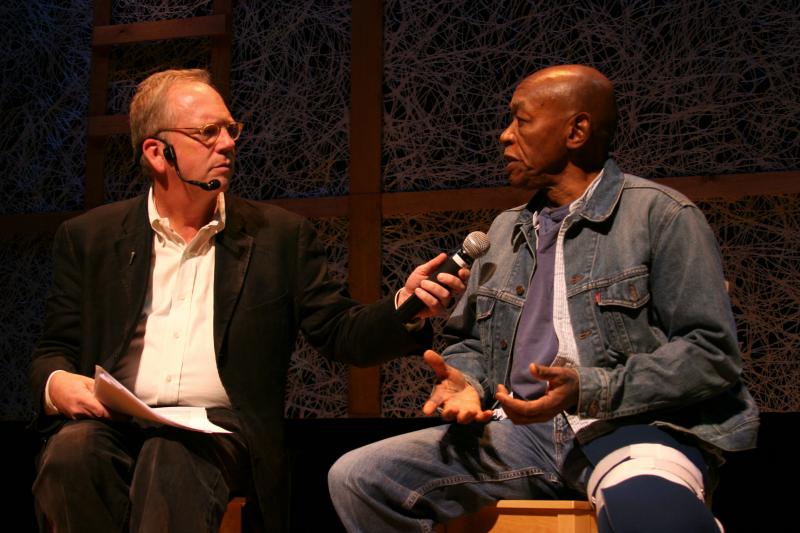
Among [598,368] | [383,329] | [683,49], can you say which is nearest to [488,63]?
[683,49]

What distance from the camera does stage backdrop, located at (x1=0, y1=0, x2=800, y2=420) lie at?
3.53 metres

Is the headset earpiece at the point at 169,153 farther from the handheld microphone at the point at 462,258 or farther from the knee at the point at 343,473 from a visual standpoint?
the knee at the point at 343,473

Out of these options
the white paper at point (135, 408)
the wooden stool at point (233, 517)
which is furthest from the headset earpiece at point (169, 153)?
the wooden stool at point (233, 517)

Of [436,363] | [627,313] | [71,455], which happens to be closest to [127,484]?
[71,455]

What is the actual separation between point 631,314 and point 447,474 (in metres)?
0.52

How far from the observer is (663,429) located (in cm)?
190

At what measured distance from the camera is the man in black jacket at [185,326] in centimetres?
204

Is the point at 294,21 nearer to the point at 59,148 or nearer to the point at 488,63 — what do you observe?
the point at 488,63

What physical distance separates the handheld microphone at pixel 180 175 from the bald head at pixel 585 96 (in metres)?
0.84

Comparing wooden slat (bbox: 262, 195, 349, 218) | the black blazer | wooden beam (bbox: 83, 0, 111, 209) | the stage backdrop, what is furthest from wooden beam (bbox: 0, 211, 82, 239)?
the black blazer

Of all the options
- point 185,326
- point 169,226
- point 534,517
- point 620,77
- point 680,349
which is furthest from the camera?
point 620,77

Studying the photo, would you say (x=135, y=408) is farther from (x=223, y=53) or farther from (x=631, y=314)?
(x=223, y=53)

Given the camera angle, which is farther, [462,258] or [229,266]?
[229,266]

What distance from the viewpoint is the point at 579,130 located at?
89.7 inches
